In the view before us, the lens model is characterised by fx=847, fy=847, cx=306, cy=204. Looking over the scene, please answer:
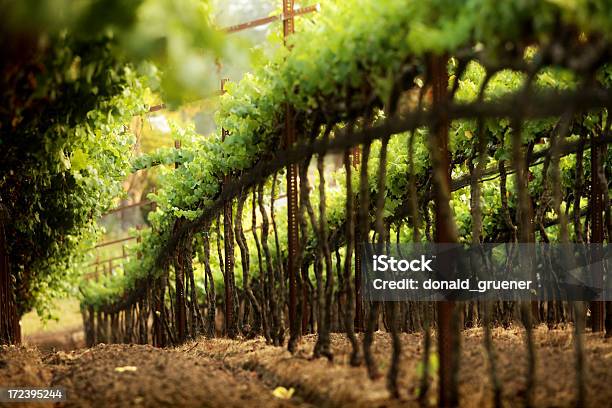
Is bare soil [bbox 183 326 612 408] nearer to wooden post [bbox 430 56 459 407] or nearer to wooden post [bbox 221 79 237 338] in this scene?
wooden post [bbox 430 56 459 407]

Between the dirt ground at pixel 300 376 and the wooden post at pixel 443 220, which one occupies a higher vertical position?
the wooden post at pixel 443 220

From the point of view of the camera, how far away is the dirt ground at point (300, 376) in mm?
5059

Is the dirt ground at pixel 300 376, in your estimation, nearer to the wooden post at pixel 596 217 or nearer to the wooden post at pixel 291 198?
the wooden post at pixel 291 198

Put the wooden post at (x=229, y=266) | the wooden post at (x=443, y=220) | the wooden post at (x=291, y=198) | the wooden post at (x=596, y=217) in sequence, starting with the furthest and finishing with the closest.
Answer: the wooden post at (x=229, y=266), the wooden post at (x=291, y=198), the wooden post at (x=596, y=217), the wooden post at (x=443, y=220)

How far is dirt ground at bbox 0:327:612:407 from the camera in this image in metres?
5.06

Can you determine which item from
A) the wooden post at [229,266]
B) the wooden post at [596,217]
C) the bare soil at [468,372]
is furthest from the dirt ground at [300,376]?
the wooden post at [229,266]

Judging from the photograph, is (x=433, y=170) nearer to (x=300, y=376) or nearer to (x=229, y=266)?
(x=300, y=376)

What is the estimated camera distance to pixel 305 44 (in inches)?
242

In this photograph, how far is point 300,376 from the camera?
5.94m

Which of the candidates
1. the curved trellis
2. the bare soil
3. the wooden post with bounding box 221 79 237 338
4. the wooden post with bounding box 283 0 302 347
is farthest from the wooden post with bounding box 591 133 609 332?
the wooden post with bounding box 221 79 237 338

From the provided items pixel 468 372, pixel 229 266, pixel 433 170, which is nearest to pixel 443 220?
pixel 433 170

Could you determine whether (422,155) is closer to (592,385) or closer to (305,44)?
(305,44)

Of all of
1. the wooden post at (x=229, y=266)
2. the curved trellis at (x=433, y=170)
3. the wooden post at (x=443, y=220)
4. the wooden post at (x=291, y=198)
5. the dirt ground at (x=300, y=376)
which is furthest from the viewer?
the wooden post at (x=229, y=266)

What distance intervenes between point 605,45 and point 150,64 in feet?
9.96
